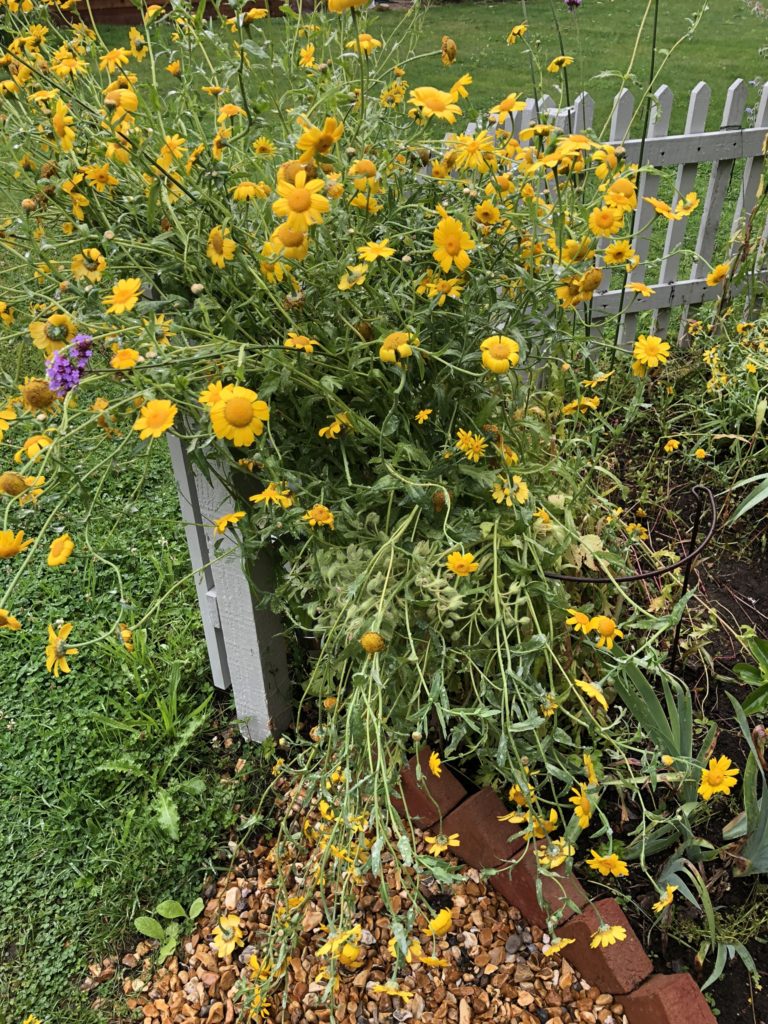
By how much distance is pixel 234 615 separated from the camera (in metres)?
1.93

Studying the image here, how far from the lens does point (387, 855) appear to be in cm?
182

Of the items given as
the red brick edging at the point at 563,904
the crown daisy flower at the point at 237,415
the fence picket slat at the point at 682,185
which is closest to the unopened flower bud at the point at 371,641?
the red brick edging at the point at 563,904

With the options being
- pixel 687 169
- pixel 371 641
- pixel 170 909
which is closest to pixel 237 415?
pixel 371 641

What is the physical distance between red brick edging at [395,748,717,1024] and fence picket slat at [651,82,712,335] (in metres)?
2.29

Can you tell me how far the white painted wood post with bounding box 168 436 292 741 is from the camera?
1.82 m

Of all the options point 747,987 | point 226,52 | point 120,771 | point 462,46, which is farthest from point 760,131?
point 462,46

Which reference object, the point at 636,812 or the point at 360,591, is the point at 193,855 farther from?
the point at 636,812

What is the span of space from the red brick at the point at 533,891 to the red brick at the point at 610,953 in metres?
0.03

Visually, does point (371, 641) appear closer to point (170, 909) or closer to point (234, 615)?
point (234, 615)

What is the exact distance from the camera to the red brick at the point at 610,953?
151 centimetres

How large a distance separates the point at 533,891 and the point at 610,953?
0.58 feet

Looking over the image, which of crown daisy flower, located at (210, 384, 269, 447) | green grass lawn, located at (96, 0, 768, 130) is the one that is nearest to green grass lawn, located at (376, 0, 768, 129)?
green grass lawn, located at (96, 0, 768, 130)

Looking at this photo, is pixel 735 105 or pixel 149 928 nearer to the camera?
pixel 149 928

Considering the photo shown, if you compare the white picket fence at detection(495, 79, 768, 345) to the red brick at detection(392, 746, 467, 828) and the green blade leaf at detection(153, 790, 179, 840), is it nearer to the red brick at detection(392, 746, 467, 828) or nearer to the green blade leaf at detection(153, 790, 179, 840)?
the red brick at detection(392, 746, 467, 828)
